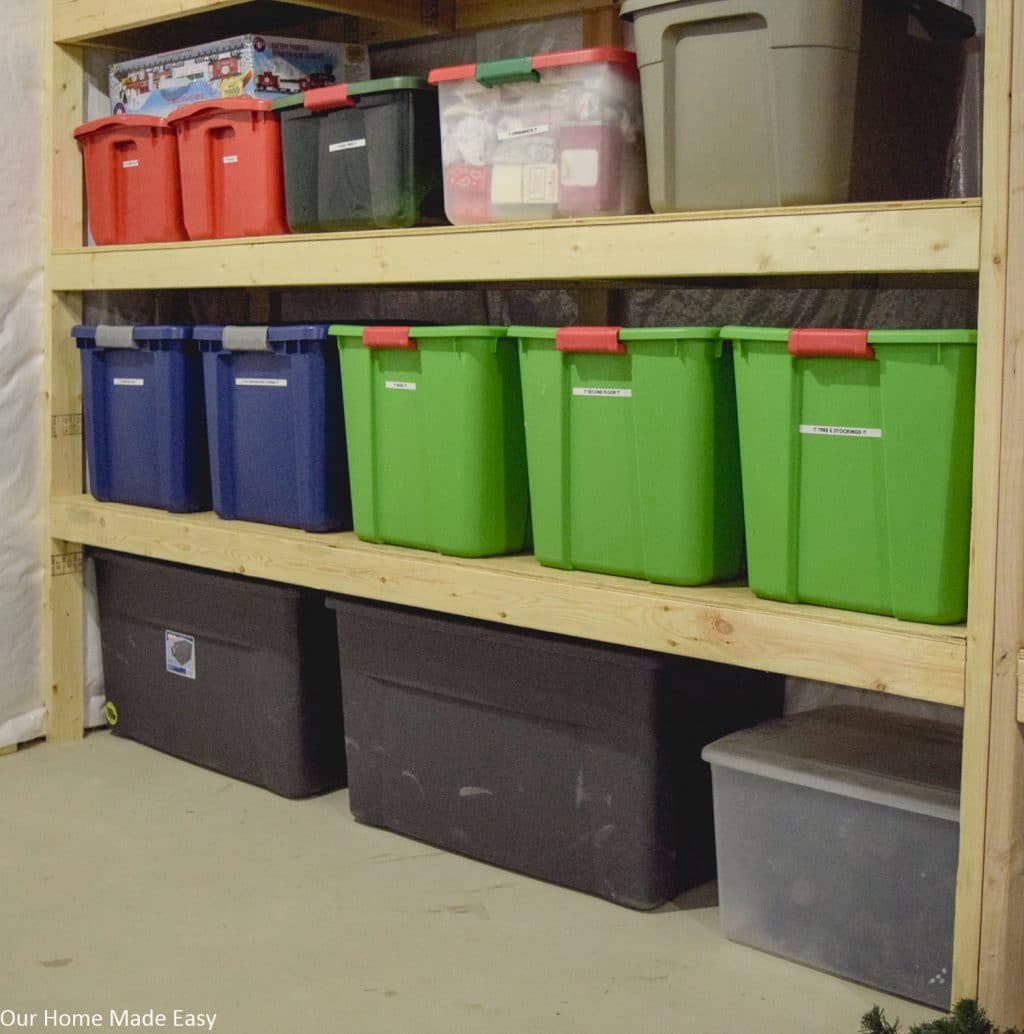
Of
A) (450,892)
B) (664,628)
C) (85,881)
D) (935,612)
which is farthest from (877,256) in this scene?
(85,881)

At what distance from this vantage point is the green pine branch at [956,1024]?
1.98 meters

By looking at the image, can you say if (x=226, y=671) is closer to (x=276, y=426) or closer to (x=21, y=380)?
(x=276, y=426)

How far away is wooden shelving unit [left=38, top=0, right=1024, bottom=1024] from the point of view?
2.03 metres

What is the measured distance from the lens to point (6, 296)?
347cm

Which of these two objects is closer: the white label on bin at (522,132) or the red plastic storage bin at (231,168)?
the white label on bin at (522,132)

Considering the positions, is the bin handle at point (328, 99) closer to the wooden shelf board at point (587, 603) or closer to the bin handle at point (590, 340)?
the bin handle at point (590, 340)

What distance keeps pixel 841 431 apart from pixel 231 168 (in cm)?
162

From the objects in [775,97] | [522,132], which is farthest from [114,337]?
[775,97]

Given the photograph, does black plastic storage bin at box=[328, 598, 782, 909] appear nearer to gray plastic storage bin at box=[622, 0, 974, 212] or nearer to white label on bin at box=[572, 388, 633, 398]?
white label on bin at box=[572, 388, 633, 398]

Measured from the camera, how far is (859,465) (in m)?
2.21

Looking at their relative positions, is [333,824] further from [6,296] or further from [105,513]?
[6,296]

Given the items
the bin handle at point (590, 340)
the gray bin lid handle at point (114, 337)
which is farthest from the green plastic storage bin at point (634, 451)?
the gray bin lid handle at point (114, 337)

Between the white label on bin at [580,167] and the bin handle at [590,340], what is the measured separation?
0.85ft

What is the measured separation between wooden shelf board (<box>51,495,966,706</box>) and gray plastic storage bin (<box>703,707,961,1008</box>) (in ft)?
0.62
